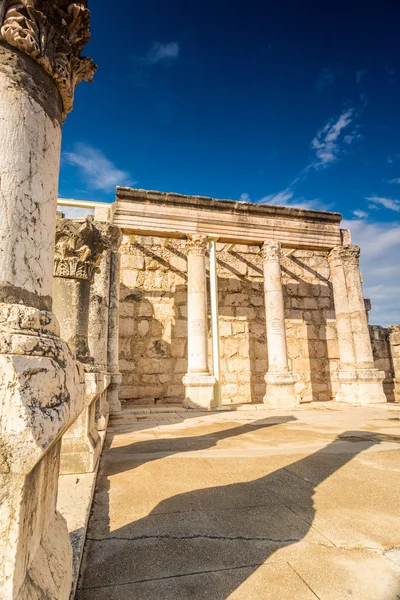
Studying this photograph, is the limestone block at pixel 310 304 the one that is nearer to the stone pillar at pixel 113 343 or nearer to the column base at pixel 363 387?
the column base at pixel 363 387

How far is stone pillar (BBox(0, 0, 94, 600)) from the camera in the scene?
2.93ft

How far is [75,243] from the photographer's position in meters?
3.60

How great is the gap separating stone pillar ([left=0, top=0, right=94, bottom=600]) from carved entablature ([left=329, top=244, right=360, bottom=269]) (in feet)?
33.4

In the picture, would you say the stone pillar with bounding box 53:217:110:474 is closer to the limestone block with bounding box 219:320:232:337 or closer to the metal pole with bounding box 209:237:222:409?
the metal pole with bounding box 209:237:222:409

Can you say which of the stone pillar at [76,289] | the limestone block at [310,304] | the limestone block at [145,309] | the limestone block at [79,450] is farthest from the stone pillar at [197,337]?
A: the limestone block at [79,450]

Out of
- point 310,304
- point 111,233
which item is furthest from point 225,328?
point 111,233

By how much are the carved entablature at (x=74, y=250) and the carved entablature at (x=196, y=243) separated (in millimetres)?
6078

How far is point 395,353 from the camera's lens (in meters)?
12.0

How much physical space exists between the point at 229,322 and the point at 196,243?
3.03 m

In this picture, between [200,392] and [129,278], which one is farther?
[129,278]

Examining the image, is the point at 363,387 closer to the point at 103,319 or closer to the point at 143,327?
the point at 143,327

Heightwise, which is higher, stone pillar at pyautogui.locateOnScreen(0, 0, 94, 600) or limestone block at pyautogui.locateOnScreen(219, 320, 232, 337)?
limestone block at pyautogui.locateOnScreen(219, 320, 232, 337)

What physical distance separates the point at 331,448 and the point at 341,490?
1.45m

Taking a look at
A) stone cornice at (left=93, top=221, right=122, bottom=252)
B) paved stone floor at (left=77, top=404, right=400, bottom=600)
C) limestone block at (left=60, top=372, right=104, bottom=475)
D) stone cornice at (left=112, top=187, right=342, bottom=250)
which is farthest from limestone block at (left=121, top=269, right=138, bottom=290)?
limestone block at (left=60, top=372, right=104, bottom=475)
